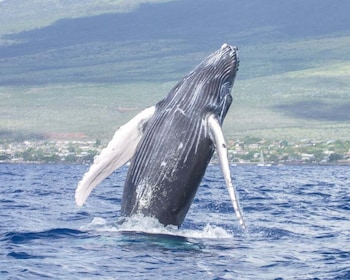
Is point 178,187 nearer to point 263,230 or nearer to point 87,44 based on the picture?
point 263,230

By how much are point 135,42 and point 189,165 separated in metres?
180

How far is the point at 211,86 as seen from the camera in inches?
446

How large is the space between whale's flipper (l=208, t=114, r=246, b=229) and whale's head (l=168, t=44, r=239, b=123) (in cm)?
28

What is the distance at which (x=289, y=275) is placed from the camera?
914 centimetres

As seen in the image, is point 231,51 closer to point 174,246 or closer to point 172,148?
point 172,148

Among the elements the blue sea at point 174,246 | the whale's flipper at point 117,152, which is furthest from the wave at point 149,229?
the whale's flipper at point 117,152

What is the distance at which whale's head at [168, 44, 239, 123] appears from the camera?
11164 millimetres

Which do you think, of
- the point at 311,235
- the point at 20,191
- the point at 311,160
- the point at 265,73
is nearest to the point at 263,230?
the point at 311,235

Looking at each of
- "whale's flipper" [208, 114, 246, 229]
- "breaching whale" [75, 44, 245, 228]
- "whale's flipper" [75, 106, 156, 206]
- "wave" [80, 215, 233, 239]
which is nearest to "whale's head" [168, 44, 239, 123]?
"breaching whale" [75, 44, 245, 228]

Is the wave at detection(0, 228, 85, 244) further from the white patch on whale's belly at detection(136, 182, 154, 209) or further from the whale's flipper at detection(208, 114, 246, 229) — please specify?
the whale's flipper at detection(208, 114, 246, 229)

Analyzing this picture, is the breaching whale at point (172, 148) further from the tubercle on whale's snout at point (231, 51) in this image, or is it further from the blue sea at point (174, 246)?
the blue sea at point (174, 246)

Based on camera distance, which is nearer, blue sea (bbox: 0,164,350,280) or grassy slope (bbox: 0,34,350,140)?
blue sea (bbox: 0,164,350,280)

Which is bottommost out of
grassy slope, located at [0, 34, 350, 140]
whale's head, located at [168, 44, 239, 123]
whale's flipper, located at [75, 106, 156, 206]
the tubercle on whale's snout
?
grassy slope, located at [0, 34, 350, 140]

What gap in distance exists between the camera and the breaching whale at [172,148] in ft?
35.4
